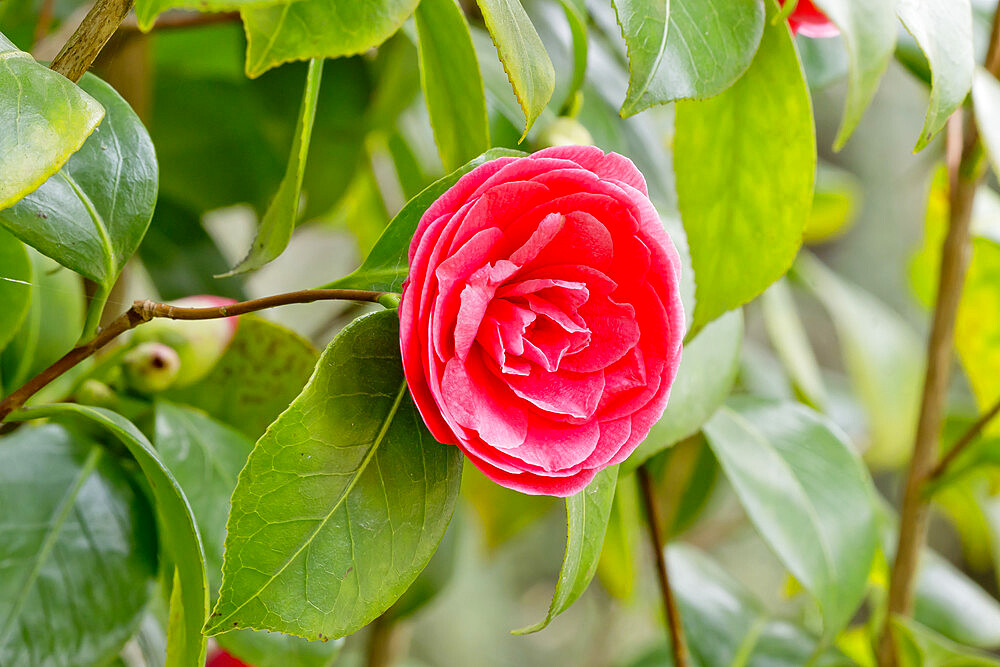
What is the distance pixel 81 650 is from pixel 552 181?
28cm

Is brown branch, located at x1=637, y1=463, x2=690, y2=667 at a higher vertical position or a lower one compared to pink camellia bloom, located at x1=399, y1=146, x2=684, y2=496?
lower

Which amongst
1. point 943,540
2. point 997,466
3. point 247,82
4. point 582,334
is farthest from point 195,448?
point 943,540

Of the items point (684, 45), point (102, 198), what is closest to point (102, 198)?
point (102, 198)

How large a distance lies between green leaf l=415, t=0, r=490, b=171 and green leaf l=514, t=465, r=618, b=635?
137 mm

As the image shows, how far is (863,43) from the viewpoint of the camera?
0.97 ft

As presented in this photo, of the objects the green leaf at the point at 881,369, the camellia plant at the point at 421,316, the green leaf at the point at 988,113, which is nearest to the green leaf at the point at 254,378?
the camellia plant at the point at 421,316

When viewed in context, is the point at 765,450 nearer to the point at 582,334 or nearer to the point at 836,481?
the point at 836,481

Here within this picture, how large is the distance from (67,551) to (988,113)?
0.51 metres

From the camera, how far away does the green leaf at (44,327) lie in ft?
1.42

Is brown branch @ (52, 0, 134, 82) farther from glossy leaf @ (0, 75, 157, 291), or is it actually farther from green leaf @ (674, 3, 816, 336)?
green leaf @ (674, 3, 816, 336)

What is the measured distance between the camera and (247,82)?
2.06ft

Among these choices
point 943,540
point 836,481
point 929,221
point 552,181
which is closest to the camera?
point 552,181

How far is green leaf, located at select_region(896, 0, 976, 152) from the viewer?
0.99 ft

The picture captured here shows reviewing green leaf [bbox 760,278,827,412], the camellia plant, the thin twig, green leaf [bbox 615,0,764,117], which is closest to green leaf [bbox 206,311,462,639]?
the camellia plant
